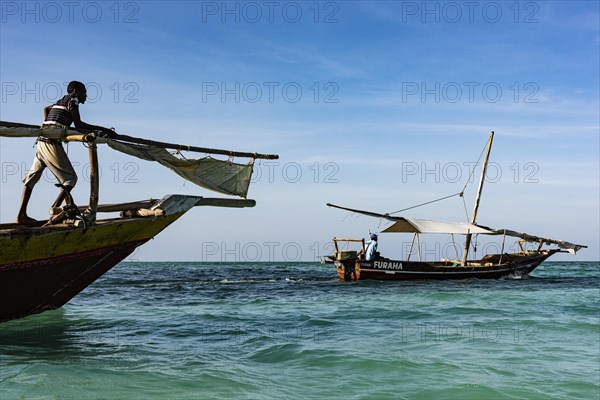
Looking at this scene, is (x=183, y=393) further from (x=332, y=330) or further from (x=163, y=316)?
(x=163, y=316)

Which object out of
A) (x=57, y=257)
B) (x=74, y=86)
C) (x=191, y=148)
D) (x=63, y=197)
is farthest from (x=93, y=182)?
(x=191, y=148)

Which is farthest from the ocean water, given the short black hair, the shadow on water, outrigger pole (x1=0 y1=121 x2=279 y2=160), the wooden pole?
the short black hair

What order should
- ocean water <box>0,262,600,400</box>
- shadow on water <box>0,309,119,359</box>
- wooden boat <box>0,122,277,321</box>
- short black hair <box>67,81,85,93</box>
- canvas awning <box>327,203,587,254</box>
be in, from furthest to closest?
canvas awning <box>327,203,587,254</box> → wooden boat <box>0,122,277,321</box> → short black hair <box>67,81,85,93</box> → shadow on water <box>0,309,119,359</box> → ocean water <box>0,262,600,400</box>

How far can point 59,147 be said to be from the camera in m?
9.77

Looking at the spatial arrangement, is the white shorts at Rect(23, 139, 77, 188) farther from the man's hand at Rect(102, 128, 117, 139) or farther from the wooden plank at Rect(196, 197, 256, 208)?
the wooden plank at Rect(196, 197, 256, 208)

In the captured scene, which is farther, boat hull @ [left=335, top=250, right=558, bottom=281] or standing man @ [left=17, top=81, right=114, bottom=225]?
boat hull @ [left=335, top=250, right=558, bottom=281]

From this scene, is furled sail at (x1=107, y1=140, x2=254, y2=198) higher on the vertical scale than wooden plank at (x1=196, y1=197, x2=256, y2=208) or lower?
higher

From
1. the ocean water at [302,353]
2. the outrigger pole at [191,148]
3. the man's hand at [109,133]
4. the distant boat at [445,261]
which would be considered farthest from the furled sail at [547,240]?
the man's hand at [109,133]

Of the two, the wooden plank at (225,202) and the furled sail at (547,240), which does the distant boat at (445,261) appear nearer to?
the furled sail at (547,240)

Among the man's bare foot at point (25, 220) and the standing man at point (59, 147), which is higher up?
the standing man at point (59, 147)

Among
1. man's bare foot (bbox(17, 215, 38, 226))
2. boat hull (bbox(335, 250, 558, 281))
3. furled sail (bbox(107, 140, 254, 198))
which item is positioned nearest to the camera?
man's bare foot (bbox(17, 215, 38, 226))

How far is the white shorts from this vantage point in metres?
9.70

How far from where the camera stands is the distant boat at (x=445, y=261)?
29.0 meters

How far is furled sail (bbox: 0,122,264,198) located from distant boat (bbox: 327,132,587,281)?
47.0ft
